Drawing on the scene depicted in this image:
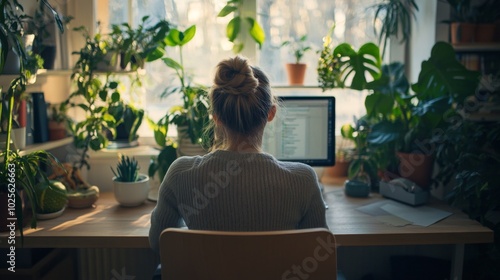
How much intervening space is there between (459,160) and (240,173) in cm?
101

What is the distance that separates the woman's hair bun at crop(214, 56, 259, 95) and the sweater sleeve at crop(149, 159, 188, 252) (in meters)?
0.27

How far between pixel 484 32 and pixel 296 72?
0.86 m

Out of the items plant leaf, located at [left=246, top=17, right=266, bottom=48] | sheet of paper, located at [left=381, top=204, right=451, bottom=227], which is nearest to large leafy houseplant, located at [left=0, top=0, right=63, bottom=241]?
plant leaf, located at [left=246, top=17, right=266, bottom=48]

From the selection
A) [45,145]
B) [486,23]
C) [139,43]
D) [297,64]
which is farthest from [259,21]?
[45,145]

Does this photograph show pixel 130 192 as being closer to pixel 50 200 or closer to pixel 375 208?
pixel 50 200

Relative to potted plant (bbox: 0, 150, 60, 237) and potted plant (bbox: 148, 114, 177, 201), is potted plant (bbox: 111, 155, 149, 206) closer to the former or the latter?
potted plant (bbox: 148, 114, 177, 201)

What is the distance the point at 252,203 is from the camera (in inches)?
46.3

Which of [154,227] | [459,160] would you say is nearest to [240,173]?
[154,227]

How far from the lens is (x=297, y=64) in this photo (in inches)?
88.4

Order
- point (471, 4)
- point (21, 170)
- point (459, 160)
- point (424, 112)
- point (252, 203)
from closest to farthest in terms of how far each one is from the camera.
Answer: point (252, 203) < point (21, 170) < point (459, 160) < point (424, 112) < point (471, 4)

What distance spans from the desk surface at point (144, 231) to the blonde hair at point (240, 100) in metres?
0.49

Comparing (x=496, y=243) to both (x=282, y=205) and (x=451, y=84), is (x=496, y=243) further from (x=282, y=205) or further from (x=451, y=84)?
(x=282, y=205)

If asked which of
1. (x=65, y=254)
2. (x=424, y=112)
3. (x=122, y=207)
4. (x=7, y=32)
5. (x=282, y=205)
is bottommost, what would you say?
(x=65, y=254)

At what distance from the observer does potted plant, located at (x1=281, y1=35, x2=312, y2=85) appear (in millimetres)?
2254
